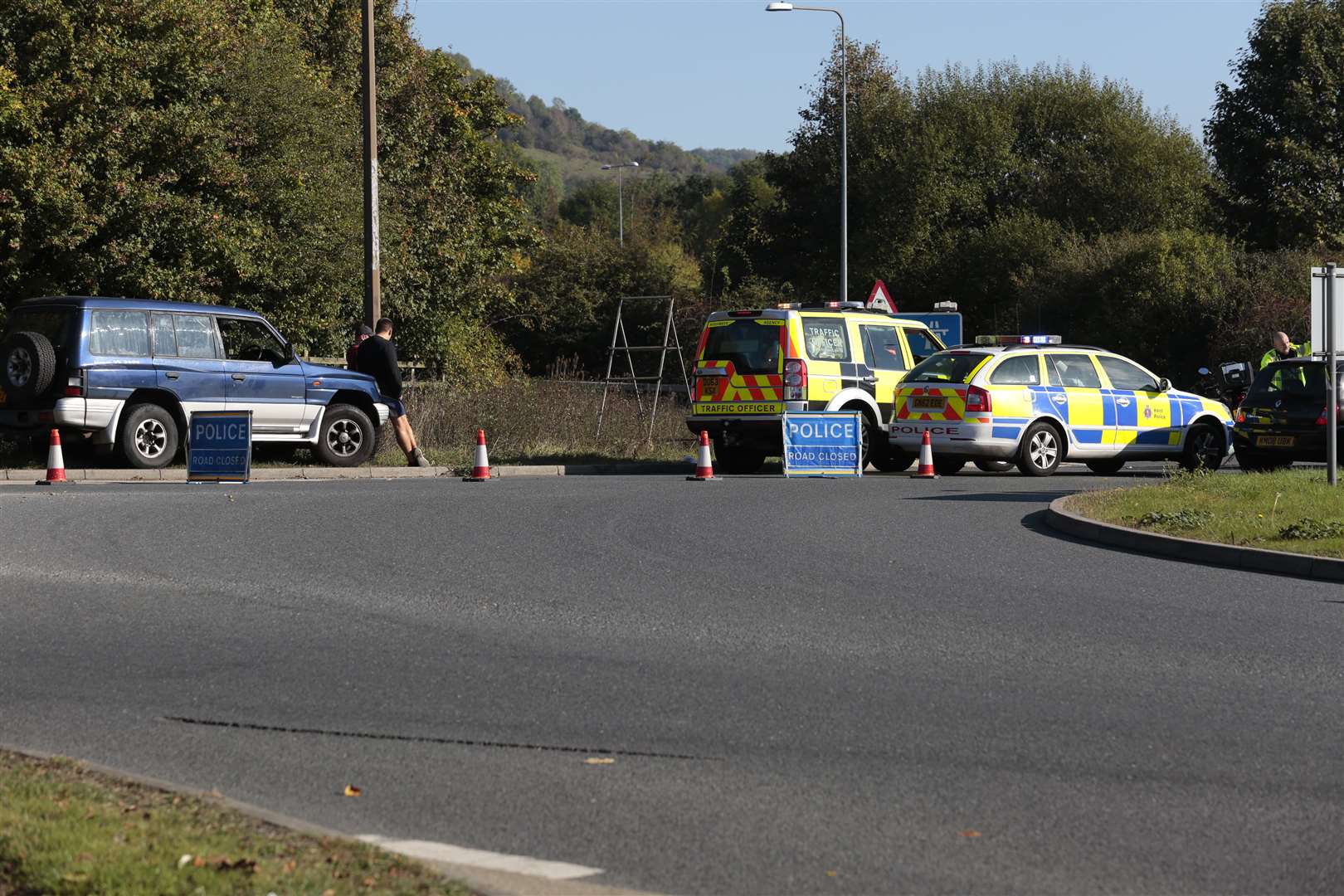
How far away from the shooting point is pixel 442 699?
737cm

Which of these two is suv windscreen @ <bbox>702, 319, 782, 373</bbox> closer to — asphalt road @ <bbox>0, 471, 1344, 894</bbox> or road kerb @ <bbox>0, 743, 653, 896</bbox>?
asphalt road @ <bbox>0, 471, 1344, 894</bbox>

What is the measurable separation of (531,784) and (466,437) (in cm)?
2037

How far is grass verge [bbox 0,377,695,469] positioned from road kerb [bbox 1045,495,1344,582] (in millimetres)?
10434

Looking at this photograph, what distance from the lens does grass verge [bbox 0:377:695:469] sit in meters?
24.4

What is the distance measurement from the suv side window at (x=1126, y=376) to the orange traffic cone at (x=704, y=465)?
5.37 meters

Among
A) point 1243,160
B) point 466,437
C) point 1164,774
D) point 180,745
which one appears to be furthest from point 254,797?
point 1243,160

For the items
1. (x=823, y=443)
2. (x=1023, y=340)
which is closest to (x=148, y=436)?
(x=823, y=443)

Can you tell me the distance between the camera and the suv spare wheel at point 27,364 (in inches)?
749

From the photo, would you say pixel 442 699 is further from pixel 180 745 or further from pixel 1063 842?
pixel 1063 842

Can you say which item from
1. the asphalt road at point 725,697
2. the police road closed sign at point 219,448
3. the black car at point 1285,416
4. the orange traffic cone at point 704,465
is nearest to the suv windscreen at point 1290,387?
the black car at point 1285,416

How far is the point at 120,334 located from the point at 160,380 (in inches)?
27.6

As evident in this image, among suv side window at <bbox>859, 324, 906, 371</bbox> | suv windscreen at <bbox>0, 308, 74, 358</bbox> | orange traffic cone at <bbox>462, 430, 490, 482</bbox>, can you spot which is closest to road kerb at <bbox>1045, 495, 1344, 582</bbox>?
suv side window at <bbox>859, 324, 906, 371</bbox>

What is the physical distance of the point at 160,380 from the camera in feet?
65.8

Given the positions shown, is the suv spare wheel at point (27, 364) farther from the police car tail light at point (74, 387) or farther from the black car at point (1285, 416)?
the black car at point (1285, 416)
